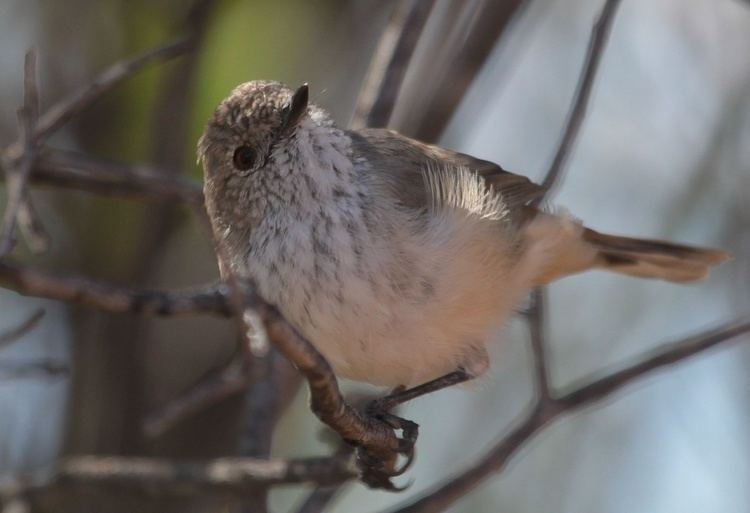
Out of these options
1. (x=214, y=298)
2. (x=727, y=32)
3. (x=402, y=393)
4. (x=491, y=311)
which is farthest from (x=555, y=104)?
(x=214, y=298)

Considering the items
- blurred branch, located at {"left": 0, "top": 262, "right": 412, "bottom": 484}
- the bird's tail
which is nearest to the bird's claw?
blurred branch, located at {"left": 0, "top": 262, "right": 412, "bottom": 484}

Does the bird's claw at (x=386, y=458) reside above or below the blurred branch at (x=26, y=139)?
below

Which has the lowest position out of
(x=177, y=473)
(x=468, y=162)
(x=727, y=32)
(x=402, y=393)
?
(x=177, y=473)

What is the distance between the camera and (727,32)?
5.07 meters

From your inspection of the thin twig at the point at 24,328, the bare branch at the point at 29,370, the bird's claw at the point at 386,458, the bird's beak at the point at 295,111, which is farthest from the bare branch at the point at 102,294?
the bird's beak at the point at 295,111

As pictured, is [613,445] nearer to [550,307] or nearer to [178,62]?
[550,307]

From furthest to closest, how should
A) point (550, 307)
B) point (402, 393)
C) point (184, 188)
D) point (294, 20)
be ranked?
point (550, 307) < point (294, 20) < point (184, 188) < point (402, 393)

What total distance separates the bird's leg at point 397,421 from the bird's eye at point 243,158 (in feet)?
2.54

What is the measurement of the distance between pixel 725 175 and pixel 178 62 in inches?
94.9

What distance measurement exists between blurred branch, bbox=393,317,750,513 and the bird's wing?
69 cm

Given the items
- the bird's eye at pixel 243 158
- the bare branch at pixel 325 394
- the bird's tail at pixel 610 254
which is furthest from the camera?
the bird's tail at pixel 610 254

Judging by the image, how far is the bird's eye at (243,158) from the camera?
3256 millimetres

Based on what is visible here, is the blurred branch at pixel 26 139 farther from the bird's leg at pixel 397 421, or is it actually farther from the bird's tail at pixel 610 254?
the bird's tail at pixel 610 254

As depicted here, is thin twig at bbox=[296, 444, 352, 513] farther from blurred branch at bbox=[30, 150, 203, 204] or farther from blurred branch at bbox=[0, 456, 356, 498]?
blurred branch at bbox=[30, 150, 203, 204]
